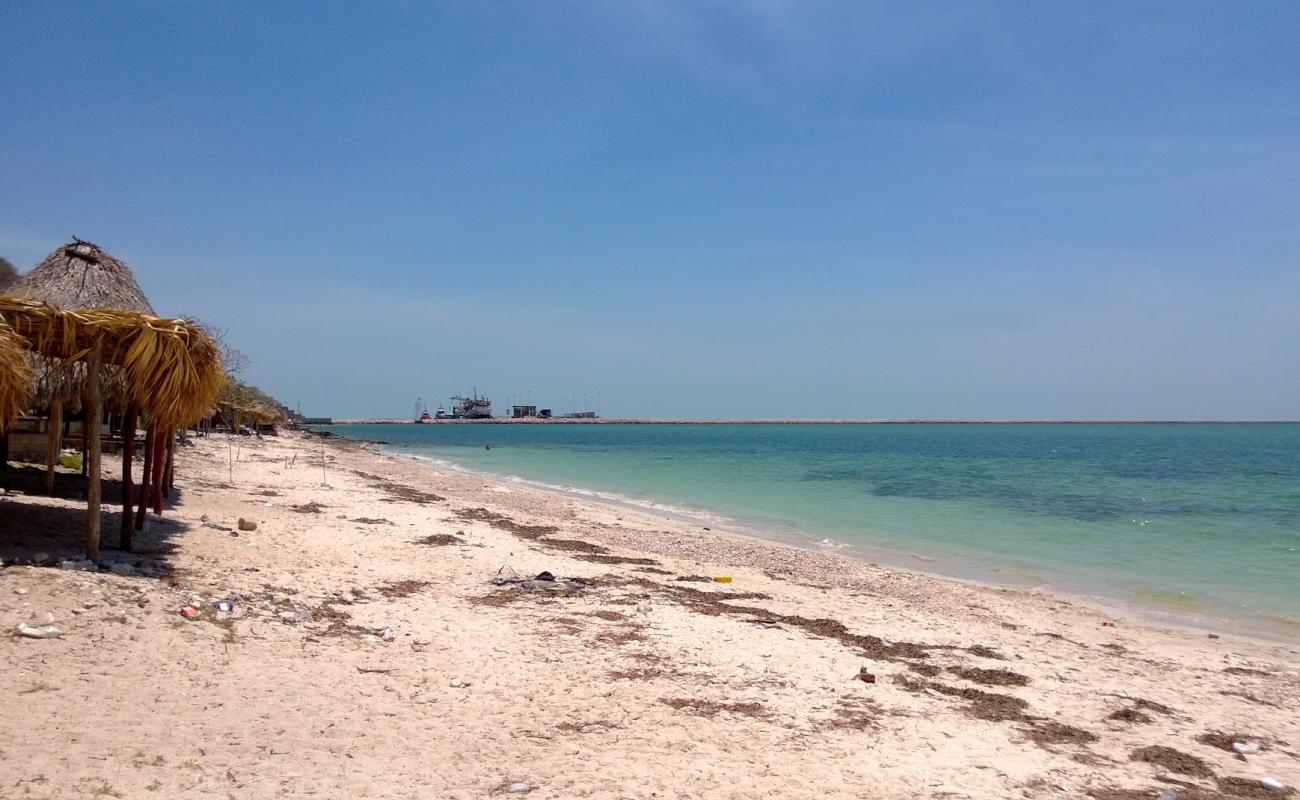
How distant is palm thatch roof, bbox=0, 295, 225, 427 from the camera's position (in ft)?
21.2

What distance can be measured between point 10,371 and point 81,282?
3.72m

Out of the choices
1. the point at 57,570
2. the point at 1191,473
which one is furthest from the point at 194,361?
the point at 1191,473

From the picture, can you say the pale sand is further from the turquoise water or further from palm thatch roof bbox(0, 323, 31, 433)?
the turquoise water

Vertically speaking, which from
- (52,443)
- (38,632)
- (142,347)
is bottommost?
(38,632)

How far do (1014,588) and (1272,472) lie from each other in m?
34.7

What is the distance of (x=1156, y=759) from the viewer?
16.5 ft

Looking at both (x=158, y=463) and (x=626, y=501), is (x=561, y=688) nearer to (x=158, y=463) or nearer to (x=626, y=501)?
(x=158, y=463)

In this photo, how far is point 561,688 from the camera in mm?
5605

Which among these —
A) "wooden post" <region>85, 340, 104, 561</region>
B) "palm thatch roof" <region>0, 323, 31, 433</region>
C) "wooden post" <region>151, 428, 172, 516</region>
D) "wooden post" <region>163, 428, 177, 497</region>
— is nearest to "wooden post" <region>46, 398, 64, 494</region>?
"wooden post" <region>163, 428, 177, 497</region>

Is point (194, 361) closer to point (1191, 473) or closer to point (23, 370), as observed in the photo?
point (23, 370)

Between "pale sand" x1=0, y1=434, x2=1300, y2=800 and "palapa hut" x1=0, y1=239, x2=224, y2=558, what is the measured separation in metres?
0.96

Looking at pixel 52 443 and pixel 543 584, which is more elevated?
pixel 52 443

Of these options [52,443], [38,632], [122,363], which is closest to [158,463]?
[122,363]

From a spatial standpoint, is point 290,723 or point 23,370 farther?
point 23,370
